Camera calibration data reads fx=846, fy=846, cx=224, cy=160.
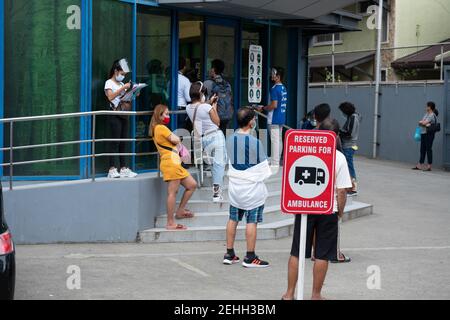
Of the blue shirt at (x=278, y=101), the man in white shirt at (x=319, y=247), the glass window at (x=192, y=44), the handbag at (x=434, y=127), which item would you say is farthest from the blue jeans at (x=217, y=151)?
the handbag at (x=434, y=127)

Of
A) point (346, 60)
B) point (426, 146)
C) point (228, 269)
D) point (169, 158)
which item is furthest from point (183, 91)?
point (346, 60)

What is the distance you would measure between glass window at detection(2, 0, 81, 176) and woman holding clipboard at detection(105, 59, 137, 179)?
0.48m

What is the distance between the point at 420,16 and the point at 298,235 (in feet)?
82.0

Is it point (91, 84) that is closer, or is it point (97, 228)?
point (97, 228)

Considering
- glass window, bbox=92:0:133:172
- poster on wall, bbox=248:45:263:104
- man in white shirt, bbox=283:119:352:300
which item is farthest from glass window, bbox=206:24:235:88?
man in white shirt, bbox=283:119:352:300

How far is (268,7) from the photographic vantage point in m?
14.0

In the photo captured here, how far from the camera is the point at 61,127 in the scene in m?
12.1

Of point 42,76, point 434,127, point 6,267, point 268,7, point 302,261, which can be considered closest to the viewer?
point 6,267

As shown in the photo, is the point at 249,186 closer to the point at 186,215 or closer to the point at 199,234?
the point at 199,234

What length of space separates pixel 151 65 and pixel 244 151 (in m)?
4.19

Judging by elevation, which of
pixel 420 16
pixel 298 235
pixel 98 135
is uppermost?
pixel 420 16

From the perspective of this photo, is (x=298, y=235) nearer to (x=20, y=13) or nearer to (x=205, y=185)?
(x=205, y=185)

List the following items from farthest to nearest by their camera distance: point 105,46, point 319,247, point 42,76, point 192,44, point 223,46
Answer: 1. point 223,46
2. point 192,44
3. point 105,46
4. point 42,76
5. point 319,247
